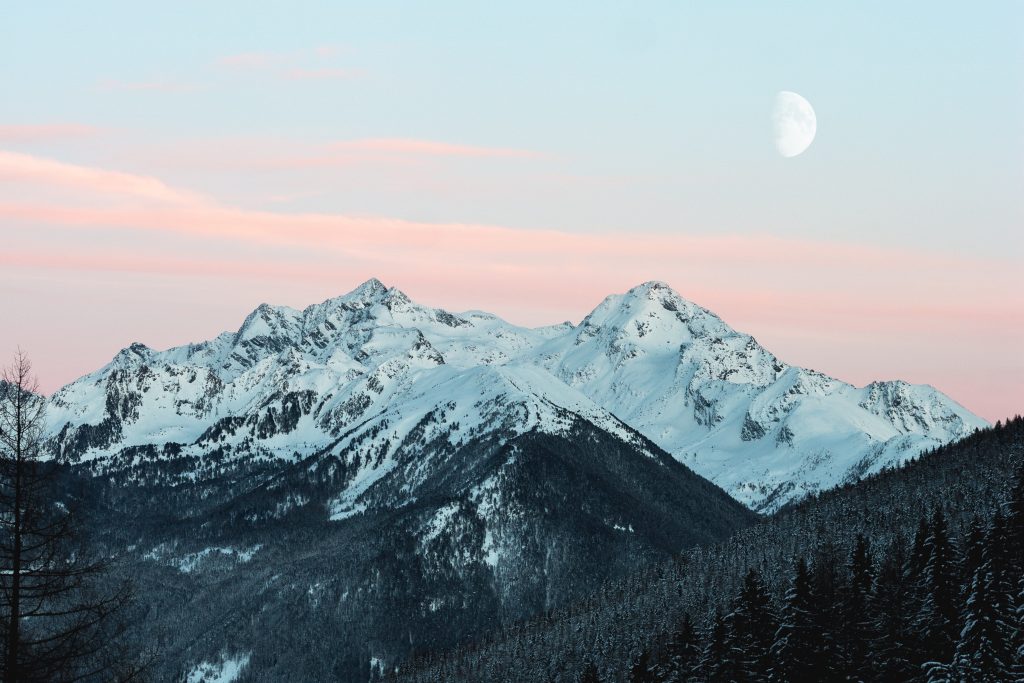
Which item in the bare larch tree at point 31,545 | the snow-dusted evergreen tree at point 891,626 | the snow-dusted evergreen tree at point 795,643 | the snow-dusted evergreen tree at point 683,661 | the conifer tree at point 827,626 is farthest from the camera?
the snow-dusted evergreen tree at point 683,661

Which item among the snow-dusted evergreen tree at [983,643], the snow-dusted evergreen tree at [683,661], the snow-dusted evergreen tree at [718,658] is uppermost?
the snow-dusted evergreen tree at [983,643]

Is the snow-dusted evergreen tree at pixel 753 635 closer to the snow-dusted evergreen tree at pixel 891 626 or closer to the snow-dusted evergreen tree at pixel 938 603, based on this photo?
the snow-dusted evergreen tree at pixel 891 626

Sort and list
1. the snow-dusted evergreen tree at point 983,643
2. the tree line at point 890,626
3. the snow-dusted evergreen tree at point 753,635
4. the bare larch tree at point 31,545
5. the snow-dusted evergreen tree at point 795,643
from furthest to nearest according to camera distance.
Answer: the snow-dusted evergreen tree at point 753,635 < the snow-dusted evergreen tree at point 795,643 < the tree line at point 890,626 < the snow-dusted evergreen tree at point 983,643 < the bare larch tree at point 31,545

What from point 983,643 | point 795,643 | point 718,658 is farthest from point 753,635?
point 983,643

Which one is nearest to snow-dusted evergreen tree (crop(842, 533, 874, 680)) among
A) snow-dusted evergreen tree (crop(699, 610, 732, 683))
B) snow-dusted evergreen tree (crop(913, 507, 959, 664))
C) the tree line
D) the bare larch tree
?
the tree line

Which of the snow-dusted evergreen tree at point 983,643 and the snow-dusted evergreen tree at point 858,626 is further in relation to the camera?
the snow-dusted evergreen tree at point 858,626

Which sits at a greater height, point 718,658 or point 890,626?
point 890,626

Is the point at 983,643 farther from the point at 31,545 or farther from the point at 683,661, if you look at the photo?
the point at 31,545

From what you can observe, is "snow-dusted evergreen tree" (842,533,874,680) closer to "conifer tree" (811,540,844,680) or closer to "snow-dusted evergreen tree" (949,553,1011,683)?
"conifer tree" (811,540,844,680)

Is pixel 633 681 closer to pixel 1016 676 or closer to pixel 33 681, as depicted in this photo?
pixel 1016 676

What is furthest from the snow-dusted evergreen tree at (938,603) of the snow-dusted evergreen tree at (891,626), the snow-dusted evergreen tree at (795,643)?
the snow-dusted evergreen tree at (795,643)

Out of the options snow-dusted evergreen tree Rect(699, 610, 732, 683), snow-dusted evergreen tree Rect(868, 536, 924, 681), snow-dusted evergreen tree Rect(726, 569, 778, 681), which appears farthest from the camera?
snow-dusted evergreen tree Rect(699, 610, 732, 683)

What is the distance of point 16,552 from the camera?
122 ft

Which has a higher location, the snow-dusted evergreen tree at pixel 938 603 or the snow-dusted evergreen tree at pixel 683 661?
the snow-dusted evergreen tree at pixel 938 603
